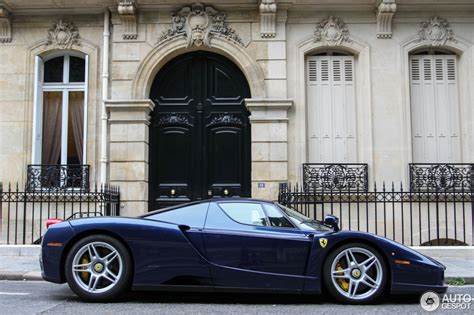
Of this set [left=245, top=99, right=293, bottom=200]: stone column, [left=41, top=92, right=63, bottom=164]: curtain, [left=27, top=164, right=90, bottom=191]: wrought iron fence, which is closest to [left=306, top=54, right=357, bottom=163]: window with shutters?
[left=245, top=99, right=293, bottom=200]: stone column

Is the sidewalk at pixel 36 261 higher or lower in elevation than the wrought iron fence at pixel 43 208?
lower

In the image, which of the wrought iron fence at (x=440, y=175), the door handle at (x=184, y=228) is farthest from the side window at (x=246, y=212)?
the wrought iron fence at (x=440, y=175)

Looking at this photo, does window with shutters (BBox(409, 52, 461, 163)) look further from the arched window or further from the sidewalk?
the arched window

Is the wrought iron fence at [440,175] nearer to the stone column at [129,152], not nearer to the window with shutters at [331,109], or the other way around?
the window with shutters at [331,109]

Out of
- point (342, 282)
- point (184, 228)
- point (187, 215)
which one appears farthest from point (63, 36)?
point (342, 282)

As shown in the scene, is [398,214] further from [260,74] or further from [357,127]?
[260,74]

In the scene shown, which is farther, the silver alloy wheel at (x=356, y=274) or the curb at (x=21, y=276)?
the curb at (x=21, y=276)

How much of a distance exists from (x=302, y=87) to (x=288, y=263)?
7074mm

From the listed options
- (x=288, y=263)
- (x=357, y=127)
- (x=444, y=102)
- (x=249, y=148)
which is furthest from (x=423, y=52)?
(x=288, y=263)

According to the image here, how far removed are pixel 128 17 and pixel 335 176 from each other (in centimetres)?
606

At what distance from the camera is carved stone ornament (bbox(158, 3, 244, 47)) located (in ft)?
40.0

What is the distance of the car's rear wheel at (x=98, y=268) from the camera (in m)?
5.83

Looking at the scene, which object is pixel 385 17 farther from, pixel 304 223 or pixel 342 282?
pixel 342 282

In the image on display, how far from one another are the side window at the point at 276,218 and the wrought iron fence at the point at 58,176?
710 centimetres
